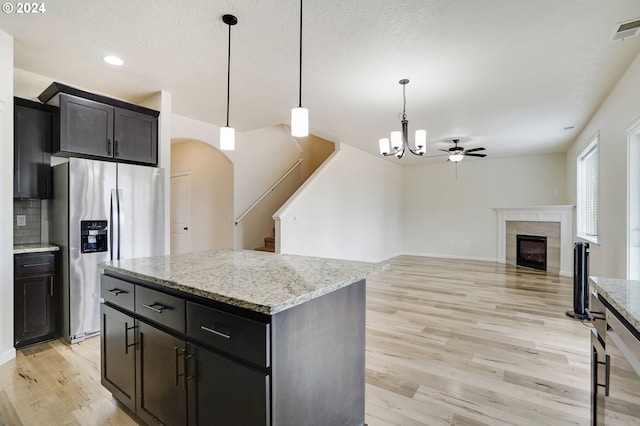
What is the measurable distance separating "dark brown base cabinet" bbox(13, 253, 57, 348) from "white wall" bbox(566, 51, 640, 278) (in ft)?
18.6

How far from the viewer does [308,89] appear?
3.60 m

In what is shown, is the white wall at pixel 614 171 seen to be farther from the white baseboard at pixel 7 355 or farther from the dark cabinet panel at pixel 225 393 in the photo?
the white baseboard at pixel 7 355

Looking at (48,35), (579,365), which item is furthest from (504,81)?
(48,35)

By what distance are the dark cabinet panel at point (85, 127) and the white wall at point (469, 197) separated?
7.60 m

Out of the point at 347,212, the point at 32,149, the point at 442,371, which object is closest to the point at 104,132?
the point at 32,149

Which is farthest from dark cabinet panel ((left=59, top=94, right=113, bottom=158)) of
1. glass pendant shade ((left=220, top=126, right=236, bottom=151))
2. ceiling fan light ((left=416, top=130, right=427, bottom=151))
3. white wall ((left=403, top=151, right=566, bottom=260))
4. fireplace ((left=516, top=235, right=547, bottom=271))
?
fireplace ((left=516, top=235, right=547, bottom=271))

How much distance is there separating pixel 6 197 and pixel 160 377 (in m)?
2.19

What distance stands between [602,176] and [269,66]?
14.1 ft

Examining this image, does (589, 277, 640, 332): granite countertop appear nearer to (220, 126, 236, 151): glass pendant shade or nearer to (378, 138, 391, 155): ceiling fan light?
(220, 126, 236, 151): glass pendant shade

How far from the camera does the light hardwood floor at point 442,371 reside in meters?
1.96

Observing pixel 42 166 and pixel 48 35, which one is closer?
pixel 48 35

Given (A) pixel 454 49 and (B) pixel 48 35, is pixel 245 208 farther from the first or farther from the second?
(A) pixel 454 49

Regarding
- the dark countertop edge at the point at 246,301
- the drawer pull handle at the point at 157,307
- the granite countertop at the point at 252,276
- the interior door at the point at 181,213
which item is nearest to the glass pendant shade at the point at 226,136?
the granite countertop at the point at 252,276

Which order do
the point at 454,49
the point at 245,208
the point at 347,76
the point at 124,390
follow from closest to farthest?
the point at 124,390, the point at 454,49, the point at 347,76, the point at 245,208
